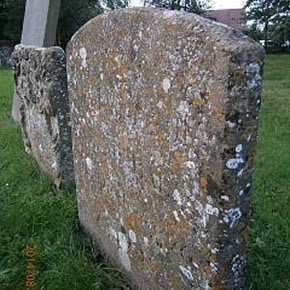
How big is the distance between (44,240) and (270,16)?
22393 millimetres

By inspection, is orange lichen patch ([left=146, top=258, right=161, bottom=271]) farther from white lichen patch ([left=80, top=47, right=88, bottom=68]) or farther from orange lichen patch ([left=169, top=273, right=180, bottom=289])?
white lichen patch ([left=80, top=47, right=88, bottom=68])

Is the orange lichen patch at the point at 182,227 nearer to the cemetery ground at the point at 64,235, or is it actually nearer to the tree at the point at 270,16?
the cemetery ground at the point at 64,235

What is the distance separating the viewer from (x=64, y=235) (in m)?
3.72

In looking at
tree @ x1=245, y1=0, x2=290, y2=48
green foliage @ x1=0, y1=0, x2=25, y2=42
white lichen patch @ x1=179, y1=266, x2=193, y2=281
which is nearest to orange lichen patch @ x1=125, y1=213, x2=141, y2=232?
white lichen patch @ x1=179, y1=266, x2=193, y2=281

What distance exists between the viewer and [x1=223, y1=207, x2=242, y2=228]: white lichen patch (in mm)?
2256

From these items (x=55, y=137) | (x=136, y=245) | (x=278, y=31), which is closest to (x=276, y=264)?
(x=136, y=245)

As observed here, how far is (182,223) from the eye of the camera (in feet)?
8.23

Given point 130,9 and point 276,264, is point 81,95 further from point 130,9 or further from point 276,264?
point 276,264

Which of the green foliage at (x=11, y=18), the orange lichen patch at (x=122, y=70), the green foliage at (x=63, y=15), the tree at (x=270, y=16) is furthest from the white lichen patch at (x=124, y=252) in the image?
the green foliage at (x=11, y=18)

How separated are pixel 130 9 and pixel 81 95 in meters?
0.86

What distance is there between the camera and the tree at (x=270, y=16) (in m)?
23.0
